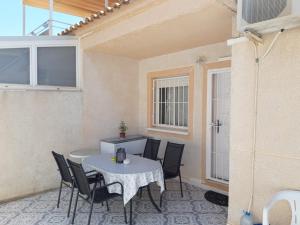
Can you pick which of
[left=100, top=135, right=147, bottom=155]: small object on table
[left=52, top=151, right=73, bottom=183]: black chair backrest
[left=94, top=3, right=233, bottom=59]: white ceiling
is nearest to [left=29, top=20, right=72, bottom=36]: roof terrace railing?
[left=94, top=3, right=233, bottom=59]: white ceiling

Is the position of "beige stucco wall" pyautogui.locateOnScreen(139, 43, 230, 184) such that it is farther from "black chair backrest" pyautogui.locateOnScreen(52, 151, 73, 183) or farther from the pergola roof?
the pergola roof

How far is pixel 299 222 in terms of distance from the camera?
2.36 m

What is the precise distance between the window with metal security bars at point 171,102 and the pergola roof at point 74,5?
3122mm

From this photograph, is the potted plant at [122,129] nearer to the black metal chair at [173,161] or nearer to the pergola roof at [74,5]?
the black metal chair at [173,161]

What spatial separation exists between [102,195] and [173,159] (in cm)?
169

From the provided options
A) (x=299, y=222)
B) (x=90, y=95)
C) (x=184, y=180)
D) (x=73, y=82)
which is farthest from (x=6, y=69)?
(x=299, y=222)

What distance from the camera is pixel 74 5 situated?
713 cm

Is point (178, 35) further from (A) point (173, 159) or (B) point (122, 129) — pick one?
(B) point (122, 129)

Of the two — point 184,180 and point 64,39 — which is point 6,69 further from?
point 184,180

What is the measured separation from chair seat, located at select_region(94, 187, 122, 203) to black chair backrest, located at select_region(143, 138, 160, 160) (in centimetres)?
186

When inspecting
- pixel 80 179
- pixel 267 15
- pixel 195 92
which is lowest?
pixel 80 179

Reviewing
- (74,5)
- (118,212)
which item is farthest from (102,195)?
(74,5)

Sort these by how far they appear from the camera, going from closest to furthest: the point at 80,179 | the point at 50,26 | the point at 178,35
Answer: the point at 80,179, the point at 178,35, the point at 50,26

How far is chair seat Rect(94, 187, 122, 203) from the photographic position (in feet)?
Result: 10.6
